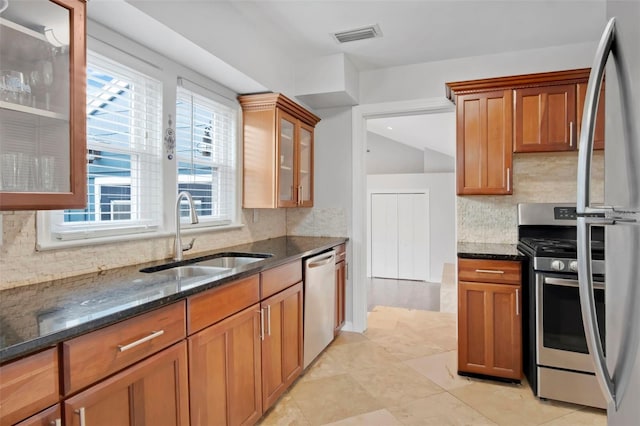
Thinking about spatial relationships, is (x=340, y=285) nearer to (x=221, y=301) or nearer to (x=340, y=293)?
(x=340, y=293)

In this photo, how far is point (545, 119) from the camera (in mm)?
2818

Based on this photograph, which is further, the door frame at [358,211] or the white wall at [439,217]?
the white wall at [439,217]

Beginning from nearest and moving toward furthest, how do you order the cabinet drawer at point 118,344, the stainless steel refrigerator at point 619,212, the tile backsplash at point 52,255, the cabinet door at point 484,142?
1. the stainless steel refrigerator at point 619,212
2. the cabinet drawer at point 118,344
3. the tile backsplash at point 52,255
4. the cabinet door at point 484,142

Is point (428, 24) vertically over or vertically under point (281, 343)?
over

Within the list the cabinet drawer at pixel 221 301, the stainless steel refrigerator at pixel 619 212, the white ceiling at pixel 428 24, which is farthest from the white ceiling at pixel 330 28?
the stainless steel refrigerator at pixel 619 212

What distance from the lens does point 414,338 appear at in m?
3.49

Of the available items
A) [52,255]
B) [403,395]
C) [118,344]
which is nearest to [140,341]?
[118,344]

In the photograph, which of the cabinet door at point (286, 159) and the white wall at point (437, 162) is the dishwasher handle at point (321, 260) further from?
the white wall at point (437, 162)

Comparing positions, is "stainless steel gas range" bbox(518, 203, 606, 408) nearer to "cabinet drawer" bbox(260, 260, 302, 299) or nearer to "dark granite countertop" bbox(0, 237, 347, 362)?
"cabinet drawer" bbox(260, 260, 302, 299)

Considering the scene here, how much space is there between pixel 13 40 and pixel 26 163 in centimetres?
41

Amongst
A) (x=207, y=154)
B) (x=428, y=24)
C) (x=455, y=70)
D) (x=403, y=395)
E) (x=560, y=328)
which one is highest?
(x=428, y=24)

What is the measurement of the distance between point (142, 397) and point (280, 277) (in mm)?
1103

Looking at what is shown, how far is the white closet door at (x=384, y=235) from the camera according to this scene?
674cm

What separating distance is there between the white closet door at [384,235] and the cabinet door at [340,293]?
3262 millimetres
